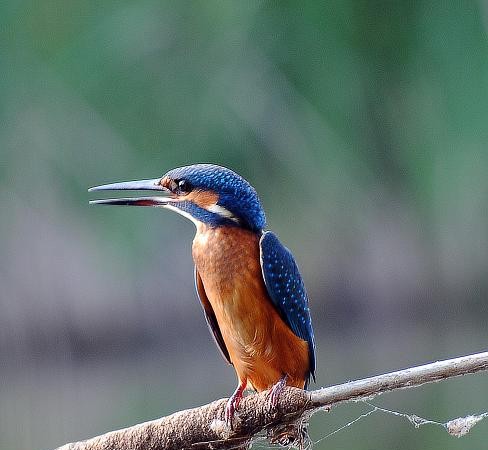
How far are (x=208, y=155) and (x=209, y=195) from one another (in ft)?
28.0

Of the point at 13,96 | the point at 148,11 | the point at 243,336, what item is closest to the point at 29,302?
the point at 13,96

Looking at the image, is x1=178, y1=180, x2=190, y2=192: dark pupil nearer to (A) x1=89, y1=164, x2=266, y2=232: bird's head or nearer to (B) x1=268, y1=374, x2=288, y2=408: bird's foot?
(A) x1=89, y1=164, x2=266, y2=232: bird's head

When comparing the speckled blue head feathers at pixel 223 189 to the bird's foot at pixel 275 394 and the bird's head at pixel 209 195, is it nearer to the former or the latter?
the bird's head at pixel 209 195

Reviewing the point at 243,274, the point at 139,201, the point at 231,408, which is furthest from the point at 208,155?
the point at 231,408

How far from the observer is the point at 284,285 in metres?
3.25

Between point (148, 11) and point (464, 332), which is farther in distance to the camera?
point (464, 332)

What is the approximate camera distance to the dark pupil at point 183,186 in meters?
3.18

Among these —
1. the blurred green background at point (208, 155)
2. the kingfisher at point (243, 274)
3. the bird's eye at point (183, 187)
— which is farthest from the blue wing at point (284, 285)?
the blurred green background at point (208, 155)

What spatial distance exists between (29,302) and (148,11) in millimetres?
3253

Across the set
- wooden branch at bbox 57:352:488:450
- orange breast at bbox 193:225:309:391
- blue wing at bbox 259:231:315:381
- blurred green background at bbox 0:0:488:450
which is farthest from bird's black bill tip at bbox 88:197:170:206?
blurred green background at bbox 0:0:488:450

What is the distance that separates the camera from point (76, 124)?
12297 mm

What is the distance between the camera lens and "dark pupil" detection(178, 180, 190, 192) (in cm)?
318

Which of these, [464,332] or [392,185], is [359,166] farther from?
[464,332]

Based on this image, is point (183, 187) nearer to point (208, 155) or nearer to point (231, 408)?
point (231, 408)
